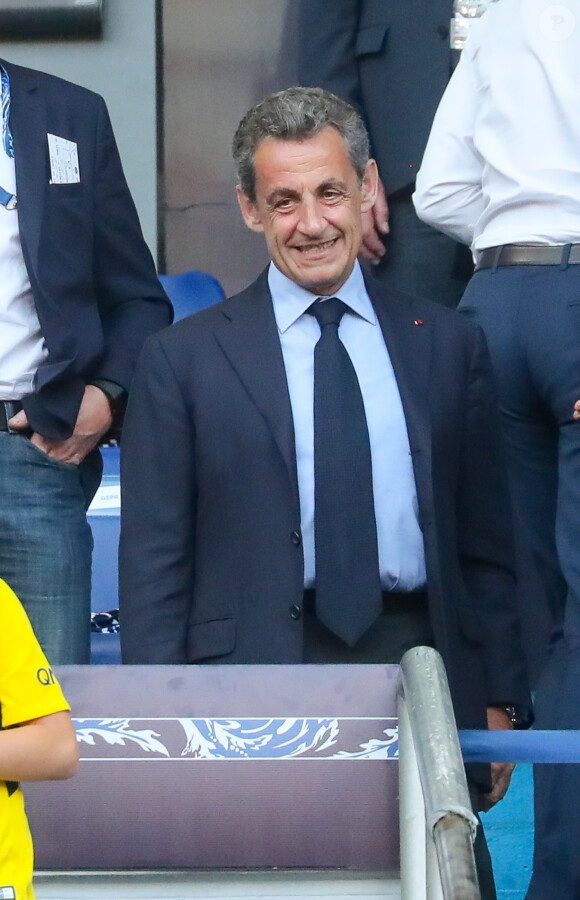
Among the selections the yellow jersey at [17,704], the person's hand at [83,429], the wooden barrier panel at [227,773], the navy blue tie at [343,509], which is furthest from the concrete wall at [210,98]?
the yellow jersey at [17,704]

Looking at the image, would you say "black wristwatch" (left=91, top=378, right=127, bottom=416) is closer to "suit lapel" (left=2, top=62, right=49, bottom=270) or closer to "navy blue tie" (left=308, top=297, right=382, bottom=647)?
"suit lapel" (left=2, top=62, right=49, bottom=270)

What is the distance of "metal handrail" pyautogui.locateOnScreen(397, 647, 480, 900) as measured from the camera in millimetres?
1510

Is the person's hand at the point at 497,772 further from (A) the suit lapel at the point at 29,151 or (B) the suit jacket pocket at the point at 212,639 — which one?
(A) the suit lapel at the point at 29,151

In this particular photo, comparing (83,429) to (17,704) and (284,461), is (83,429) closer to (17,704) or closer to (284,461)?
(284,461)

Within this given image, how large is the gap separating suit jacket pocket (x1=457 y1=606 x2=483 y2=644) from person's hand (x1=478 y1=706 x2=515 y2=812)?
15 cm

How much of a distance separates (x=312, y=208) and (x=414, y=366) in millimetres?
321

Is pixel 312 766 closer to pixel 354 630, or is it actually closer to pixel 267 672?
pixel 267 672

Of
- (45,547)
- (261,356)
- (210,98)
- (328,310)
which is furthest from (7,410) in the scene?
(210,98)

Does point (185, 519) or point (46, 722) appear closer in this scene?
point (46, 722)

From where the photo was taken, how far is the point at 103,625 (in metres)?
3.77

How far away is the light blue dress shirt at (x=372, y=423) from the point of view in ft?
8.46

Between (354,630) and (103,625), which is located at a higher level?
(354,630)

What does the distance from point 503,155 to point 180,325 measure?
0.94 metres

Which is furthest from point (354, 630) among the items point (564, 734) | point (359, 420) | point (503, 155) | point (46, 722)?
point (503, 155)
